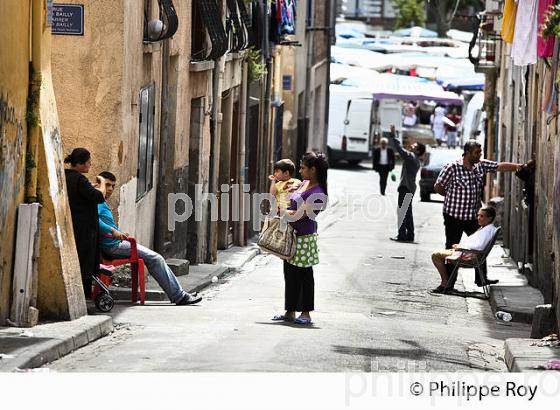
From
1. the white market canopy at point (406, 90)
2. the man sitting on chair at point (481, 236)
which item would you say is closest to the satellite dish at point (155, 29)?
the man sitting on chair at point (481, 236)

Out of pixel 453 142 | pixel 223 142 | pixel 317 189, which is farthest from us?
pixel 453 142

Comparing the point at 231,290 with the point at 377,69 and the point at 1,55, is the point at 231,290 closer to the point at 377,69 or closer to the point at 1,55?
the point at 1,55

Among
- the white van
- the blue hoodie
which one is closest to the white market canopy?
the white van

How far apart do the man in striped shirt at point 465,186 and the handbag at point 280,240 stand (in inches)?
213

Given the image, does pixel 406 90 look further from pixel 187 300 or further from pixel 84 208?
pixel 84 208

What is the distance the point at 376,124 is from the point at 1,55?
40131mm

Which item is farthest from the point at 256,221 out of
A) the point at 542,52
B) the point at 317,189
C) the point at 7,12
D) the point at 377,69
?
the point at 377,69

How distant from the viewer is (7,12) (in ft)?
38.2

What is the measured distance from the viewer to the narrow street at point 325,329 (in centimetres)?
1039

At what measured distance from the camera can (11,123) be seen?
1173 centimetres

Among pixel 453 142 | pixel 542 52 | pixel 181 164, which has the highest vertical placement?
pixel 542 52

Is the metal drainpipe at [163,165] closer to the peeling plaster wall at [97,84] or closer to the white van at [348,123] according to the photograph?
the peeling plaster wall at [97,84]

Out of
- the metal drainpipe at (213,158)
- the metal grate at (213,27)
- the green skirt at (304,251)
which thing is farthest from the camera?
the metal drainpipe at (213,158)

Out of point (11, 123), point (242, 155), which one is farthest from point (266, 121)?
point (11, 123)
